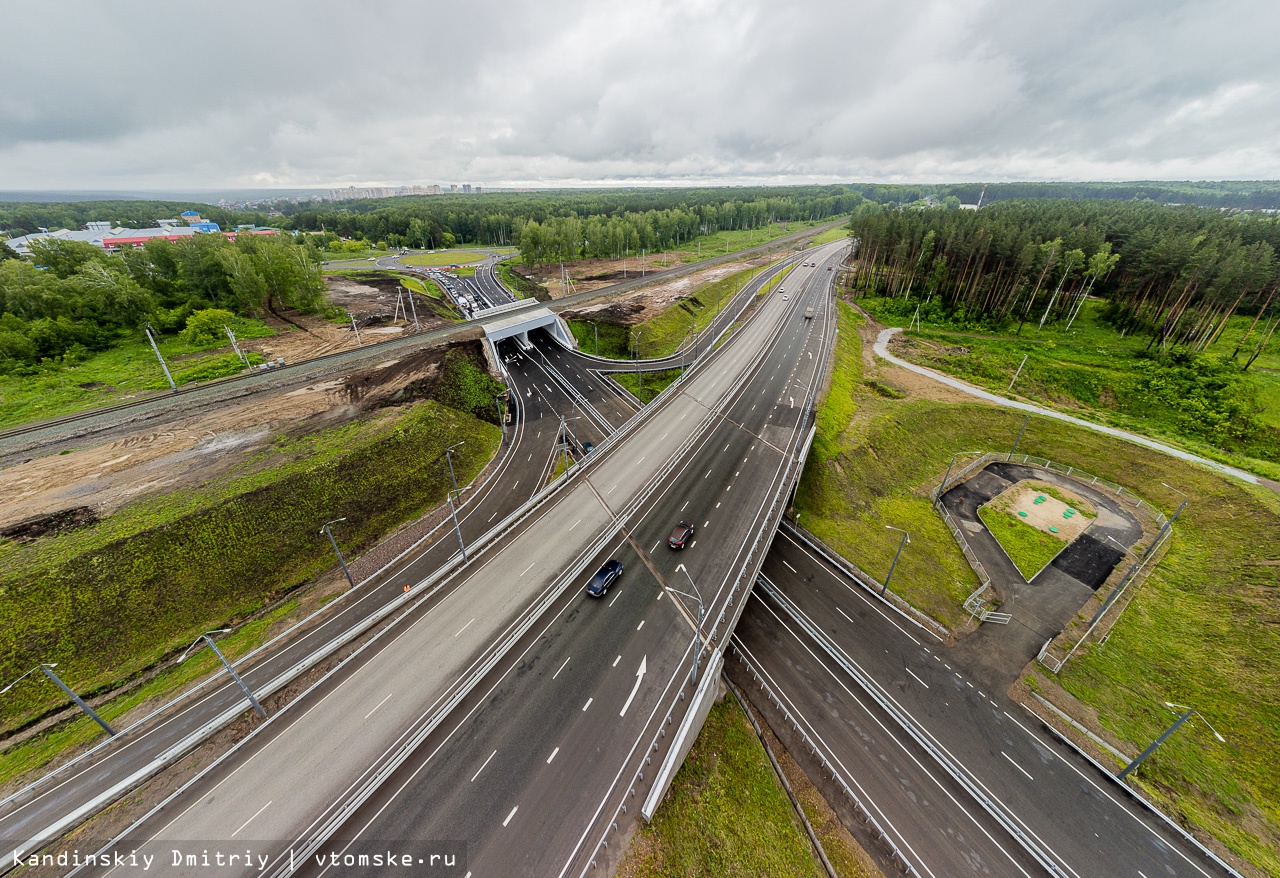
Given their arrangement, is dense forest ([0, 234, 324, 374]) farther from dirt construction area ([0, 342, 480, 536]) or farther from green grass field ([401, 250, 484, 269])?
green grass field ([401, 250, 484, 269])

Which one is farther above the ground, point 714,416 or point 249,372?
point 249,372

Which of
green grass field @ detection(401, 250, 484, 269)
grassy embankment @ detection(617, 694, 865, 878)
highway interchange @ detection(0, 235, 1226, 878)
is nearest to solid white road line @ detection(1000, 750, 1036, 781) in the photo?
highway interchange @ detection(0, 235, 1226, 878)

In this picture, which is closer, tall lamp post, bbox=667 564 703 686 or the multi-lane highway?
the multi-lane highway

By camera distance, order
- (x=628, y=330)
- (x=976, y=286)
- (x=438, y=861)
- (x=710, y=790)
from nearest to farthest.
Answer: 1. (x=438, y=861)
2. (x=710, y=790)
3. (x=628, y=330)
4. (x=976, y=286)

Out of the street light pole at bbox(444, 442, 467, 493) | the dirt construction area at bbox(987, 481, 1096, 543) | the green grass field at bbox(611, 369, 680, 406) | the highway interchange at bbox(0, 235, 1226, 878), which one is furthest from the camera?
the green grass field at bbox(611, 369, 680, 406)

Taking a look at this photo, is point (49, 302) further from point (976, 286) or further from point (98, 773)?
point (976, 286)

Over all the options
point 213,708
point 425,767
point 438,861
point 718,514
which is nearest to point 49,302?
point 213,708
